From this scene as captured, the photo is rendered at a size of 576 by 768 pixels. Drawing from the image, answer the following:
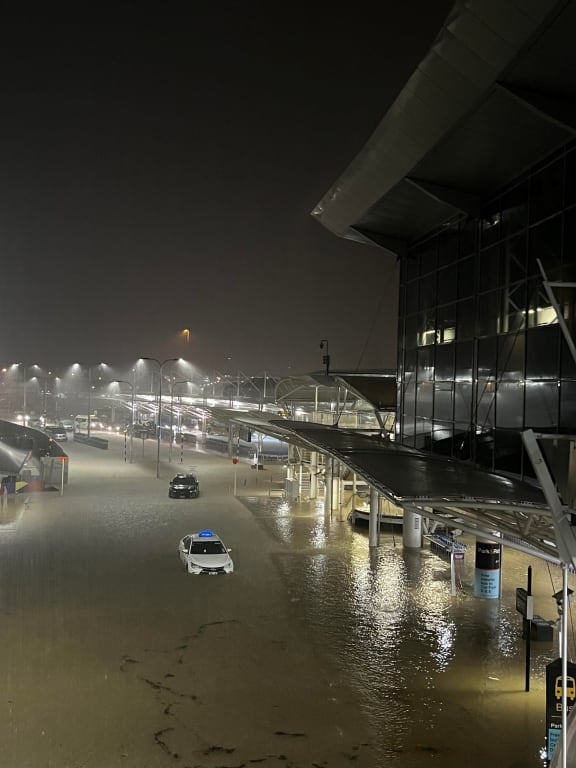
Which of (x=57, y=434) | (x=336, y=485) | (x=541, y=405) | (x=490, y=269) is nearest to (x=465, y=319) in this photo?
(x=490, y=269)

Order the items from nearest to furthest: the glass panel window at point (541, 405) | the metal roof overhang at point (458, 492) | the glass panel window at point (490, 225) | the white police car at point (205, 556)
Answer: the metal roof overhang at point (458, 492), the glass panel window at point (541, 405), the glass panel window at point (490, 225), the white police car at point (205, 556)

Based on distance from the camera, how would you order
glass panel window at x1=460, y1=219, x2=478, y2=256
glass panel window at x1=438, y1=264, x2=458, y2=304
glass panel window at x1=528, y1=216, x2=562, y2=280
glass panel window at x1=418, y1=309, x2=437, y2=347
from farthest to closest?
glass panel window at x1=418, y1=309, x2=437, y2=347 < glass panel window at x1=438, y1=264, x2=458, y2=304 < glass panel window at x1=460, y1=219, x2=478, y2=256 < glass panel window at x1=528, y1=216, x2=562, y2=280

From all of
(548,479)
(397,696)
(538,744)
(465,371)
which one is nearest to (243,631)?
(397,696)

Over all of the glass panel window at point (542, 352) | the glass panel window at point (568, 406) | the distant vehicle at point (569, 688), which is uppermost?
the glass panel window at point (542, 352)

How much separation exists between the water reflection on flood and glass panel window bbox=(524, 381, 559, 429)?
473 centimetres

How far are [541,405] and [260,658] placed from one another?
7315mm

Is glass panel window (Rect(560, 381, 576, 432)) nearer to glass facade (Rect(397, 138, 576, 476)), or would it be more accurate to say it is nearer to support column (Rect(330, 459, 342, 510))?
glass facade (Rect(397, 138, 576, 476))

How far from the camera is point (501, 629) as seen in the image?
14.9m

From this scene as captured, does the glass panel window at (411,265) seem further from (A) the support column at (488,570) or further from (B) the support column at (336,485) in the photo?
(B) the support column at (336,485)

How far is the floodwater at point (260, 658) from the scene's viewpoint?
30.9 ft

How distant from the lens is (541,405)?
1261 cm

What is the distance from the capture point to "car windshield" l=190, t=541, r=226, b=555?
64.0 feet

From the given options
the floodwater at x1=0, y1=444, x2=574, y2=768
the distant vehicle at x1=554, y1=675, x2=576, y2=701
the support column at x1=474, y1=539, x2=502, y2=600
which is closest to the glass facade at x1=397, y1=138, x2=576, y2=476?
the support column at x1=474, y1=539, x2=502, y2=600

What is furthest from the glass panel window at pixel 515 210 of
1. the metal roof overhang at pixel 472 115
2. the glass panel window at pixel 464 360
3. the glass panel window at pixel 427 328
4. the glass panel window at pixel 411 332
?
the glass panel window at pixel 411 332
